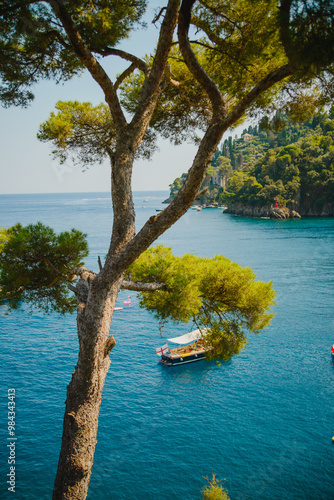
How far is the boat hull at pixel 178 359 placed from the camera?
19970 millimetres

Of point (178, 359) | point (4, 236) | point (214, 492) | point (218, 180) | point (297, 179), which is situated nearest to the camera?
point (4, 236)

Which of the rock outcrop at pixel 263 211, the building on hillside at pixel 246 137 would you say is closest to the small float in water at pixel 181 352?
the rock outcrop at pixel 263 211

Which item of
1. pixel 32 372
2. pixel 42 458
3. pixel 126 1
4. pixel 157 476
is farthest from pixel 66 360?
pixel 126 1

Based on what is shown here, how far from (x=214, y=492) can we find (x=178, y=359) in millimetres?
9431

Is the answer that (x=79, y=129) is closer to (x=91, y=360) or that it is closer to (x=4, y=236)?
(x=4, y=236)

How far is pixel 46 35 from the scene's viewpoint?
5246mm

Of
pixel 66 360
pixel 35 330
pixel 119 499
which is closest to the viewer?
pixel 119 499

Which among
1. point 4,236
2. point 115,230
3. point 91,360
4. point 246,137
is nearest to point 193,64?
point 115,230

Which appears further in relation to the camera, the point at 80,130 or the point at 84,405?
the point at 80,130

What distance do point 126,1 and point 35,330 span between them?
21966 millimetres

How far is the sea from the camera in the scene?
1201 centimetres

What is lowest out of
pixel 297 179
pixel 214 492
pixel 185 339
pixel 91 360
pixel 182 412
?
pixel 182 412

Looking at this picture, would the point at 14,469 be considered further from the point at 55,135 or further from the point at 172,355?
the point at 55,135

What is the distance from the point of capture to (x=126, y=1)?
17.7 ft
